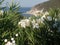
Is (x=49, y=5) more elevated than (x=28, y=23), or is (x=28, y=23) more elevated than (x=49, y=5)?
(x=28, y=23)

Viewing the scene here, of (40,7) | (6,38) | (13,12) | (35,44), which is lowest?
(40,7)

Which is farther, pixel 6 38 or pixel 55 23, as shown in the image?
pixel 55 23

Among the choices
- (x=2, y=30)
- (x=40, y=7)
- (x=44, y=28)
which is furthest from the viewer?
(x=40, y=7)

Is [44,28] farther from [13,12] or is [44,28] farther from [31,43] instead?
[13,12]

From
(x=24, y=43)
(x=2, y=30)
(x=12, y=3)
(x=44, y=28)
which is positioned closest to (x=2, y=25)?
(x=2, y=30)

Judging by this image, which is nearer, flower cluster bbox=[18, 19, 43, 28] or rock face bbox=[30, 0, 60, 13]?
flower cluster bbox=[18, 19, 43, 28]

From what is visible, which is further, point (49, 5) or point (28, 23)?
point (49, 5)

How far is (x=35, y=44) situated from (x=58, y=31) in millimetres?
816

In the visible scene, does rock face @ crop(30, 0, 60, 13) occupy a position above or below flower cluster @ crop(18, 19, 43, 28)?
Result: below

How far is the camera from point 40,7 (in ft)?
75.7

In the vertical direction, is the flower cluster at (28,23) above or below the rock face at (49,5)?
above

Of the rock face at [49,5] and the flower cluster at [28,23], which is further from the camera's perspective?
the rock face at [49,5]

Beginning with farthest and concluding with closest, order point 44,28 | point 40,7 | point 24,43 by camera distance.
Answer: point 40,7 < point 44,28 < point 24,43

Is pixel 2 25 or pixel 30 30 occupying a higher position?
Answer: pixel 2 25
